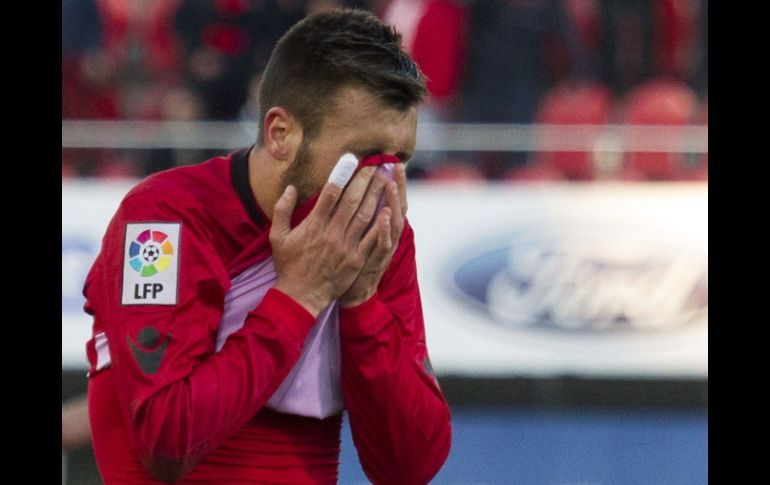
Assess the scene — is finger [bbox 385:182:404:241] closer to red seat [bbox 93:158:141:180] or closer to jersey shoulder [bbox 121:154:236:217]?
jersey shoulder [bbox 121:154:236:217]

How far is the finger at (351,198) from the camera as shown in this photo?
2.31 meters

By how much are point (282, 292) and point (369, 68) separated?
427 mm

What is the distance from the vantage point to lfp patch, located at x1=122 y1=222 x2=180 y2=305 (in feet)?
7.48

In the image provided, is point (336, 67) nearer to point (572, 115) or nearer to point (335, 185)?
point (335, 185)

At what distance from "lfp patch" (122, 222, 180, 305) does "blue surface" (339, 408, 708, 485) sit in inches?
163

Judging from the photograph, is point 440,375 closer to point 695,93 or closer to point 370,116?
point 695,93

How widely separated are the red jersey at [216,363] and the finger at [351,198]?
0.31 ft

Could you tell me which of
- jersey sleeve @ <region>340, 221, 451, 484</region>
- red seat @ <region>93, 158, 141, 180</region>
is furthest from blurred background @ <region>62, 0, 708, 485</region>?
jersey sleeve @ <region>340, 221, 451, 484</region>

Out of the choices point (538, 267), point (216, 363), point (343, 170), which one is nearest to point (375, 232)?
point (343, 170)

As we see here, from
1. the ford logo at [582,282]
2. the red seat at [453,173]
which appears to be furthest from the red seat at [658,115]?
the red seat at [453,173]

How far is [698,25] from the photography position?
708 centimetres

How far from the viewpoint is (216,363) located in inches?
86.9

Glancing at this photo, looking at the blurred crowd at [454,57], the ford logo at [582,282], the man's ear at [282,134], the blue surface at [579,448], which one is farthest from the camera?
the blurred crowd at [454,57]

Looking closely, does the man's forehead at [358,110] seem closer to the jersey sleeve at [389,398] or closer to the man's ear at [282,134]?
the man's ear at [282,134]
